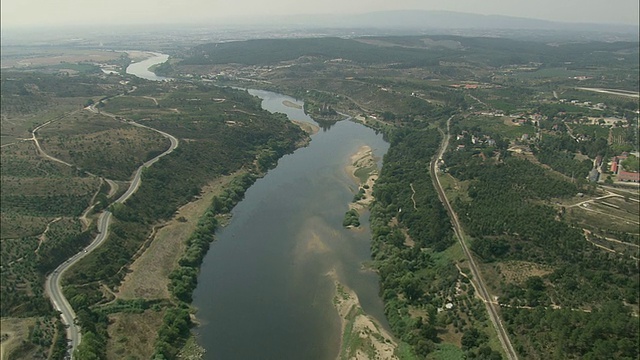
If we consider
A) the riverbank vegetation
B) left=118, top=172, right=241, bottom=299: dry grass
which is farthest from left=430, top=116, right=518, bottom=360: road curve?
left=118, top=172, right=241, bottom=299: dry grass

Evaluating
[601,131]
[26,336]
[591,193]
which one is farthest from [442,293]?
[601,131]

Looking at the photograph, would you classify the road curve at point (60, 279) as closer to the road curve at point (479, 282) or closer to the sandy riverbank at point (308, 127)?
the road curve at point (479, 282)

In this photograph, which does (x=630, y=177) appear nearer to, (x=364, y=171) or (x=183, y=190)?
(x=364, y=171)

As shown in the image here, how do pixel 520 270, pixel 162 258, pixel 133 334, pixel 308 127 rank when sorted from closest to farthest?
1. pixel 133 334
2. pixel 520 270
3. pixel 162 258
4. pixel 308 127

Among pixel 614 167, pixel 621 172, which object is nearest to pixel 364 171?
pixel 614 167

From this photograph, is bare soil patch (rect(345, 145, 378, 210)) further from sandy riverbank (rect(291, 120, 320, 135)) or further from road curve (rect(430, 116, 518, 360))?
sandy riverbank (rect(291, 120, 320, 135))

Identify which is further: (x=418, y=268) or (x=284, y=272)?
(x=284, y=272)

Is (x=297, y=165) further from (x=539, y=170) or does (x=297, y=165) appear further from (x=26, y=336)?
(x=26, y=336)
